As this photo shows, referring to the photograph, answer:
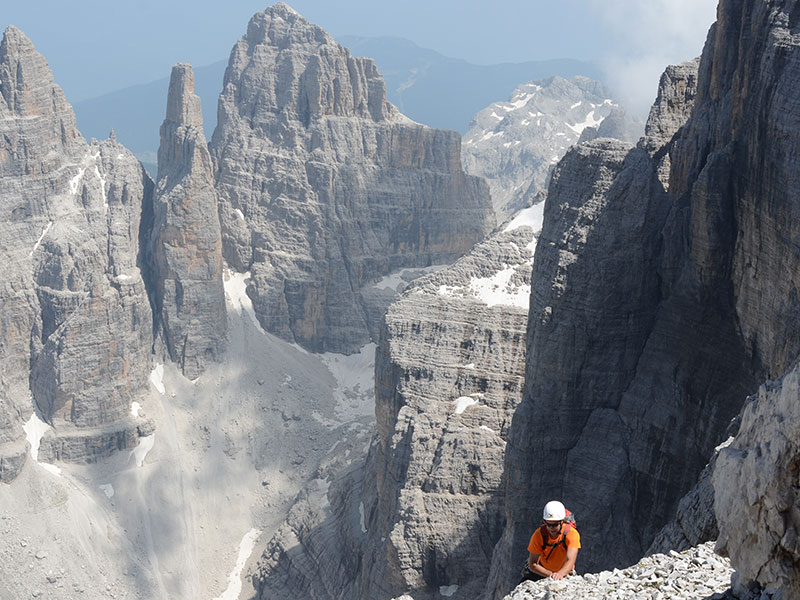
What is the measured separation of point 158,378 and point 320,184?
1232 inches

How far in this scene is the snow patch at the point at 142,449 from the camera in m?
98.8

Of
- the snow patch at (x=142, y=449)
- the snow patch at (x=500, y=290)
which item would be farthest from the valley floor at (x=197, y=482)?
the snow patch at (x=500, y=290)

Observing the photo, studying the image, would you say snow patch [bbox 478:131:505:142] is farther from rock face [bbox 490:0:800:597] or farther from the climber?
the climber

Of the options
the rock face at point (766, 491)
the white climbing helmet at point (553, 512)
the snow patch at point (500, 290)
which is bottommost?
the snow patch at point (500, 290)

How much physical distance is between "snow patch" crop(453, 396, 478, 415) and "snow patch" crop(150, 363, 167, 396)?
50.6m

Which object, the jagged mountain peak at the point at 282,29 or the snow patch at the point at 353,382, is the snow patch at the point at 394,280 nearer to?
the snow patch at the point at 353,382

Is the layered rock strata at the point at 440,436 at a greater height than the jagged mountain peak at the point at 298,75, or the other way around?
the jagged mountain peak at the point at 298,75

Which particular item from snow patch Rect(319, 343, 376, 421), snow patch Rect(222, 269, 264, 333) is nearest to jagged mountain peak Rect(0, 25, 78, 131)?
snow patch Rect(222, 269, 264, 333)

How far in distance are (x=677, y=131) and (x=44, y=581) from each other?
198 ft

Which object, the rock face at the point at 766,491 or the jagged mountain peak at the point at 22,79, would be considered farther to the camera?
the jagged mountain peak at the point at 22,79

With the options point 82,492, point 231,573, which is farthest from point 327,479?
point 82,492

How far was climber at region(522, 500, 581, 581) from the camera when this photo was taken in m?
22.1

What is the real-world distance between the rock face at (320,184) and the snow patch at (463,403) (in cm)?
5903

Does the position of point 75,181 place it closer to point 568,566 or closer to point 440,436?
point 440,436
